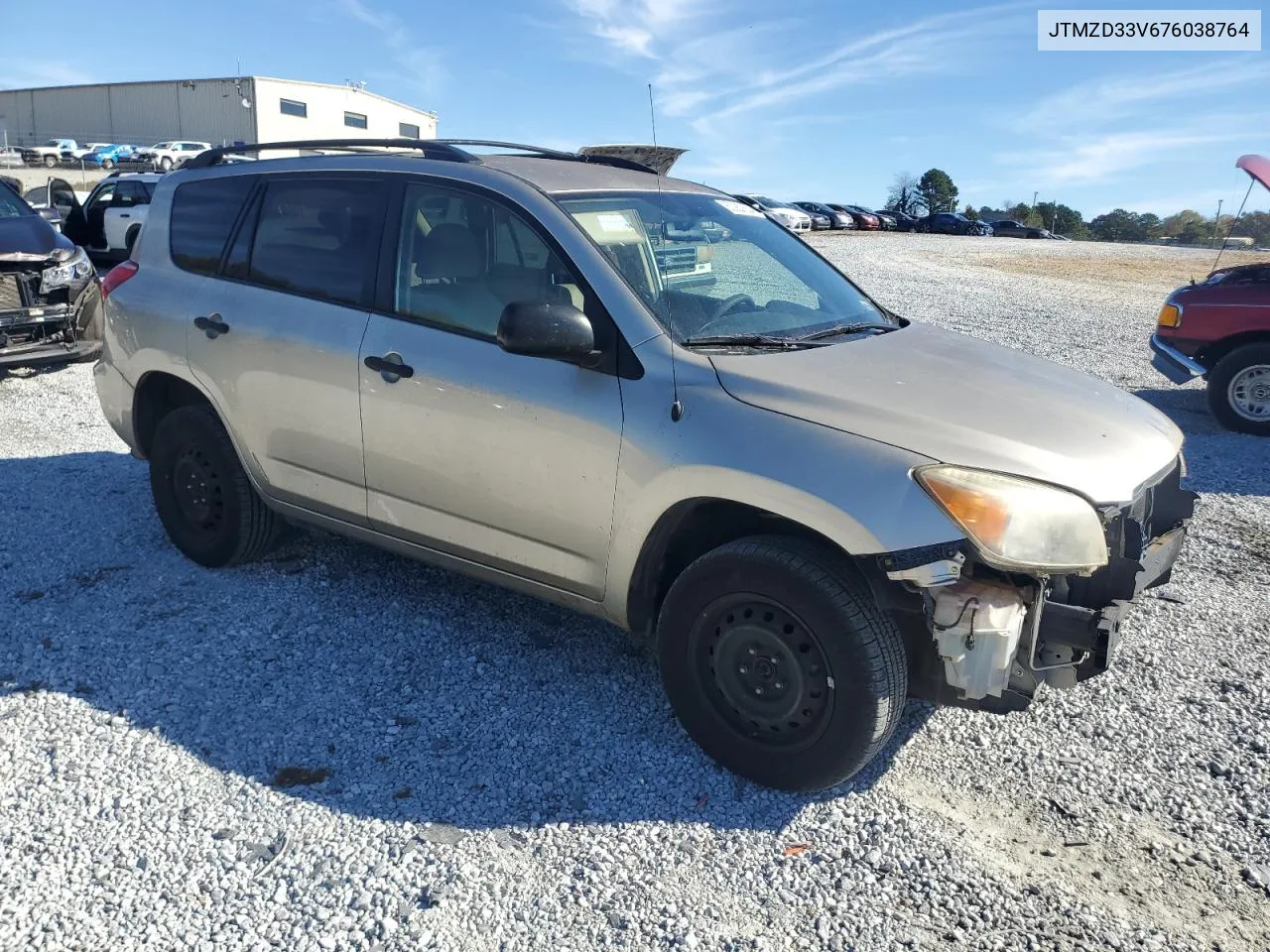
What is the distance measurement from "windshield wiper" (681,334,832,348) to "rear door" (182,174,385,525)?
1416 mm

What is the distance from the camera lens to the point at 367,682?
3.76 meters

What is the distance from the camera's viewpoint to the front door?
3346mm

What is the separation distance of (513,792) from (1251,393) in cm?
782

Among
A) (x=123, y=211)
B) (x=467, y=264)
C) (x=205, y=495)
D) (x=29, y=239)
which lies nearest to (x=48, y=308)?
(x=29, y=239)

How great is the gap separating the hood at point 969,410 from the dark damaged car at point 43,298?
7674 mm

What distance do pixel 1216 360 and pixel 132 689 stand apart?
28.6 feet

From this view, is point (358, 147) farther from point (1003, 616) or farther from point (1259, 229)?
point (1259, 229)

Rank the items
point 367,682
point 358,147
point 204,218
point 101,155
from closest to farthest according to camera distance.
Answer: point 367,682 < point 358,147 < point 204,218 < point 101,155

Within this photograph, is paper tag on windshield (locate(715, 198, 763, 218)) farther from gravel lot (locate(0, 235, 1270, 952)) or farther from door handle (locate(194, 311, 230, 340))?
door handle (locate(194, 311, 230, 340))

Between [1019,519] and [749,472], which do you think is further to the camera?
[749,472]

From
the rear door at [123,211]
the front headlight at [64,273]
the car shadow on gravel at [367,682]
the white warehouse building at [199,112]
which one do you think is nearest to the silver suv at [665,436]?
the car shadow on gravel at [367,682]

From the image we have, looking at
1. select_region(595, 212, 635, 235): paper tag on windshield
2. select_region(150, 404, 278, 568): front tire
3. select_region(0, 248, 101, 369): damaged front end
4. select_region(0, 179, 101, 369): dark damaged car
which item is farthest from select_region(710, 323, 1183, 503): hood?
select_region(0, 248, 101, 369): damaged front end

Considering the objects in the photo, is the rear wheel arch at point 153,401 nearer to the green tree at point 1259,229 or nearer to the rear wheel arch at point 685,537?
the rear wheel arch at point 685,537

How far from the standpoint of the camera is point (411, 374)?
12.1 feet
